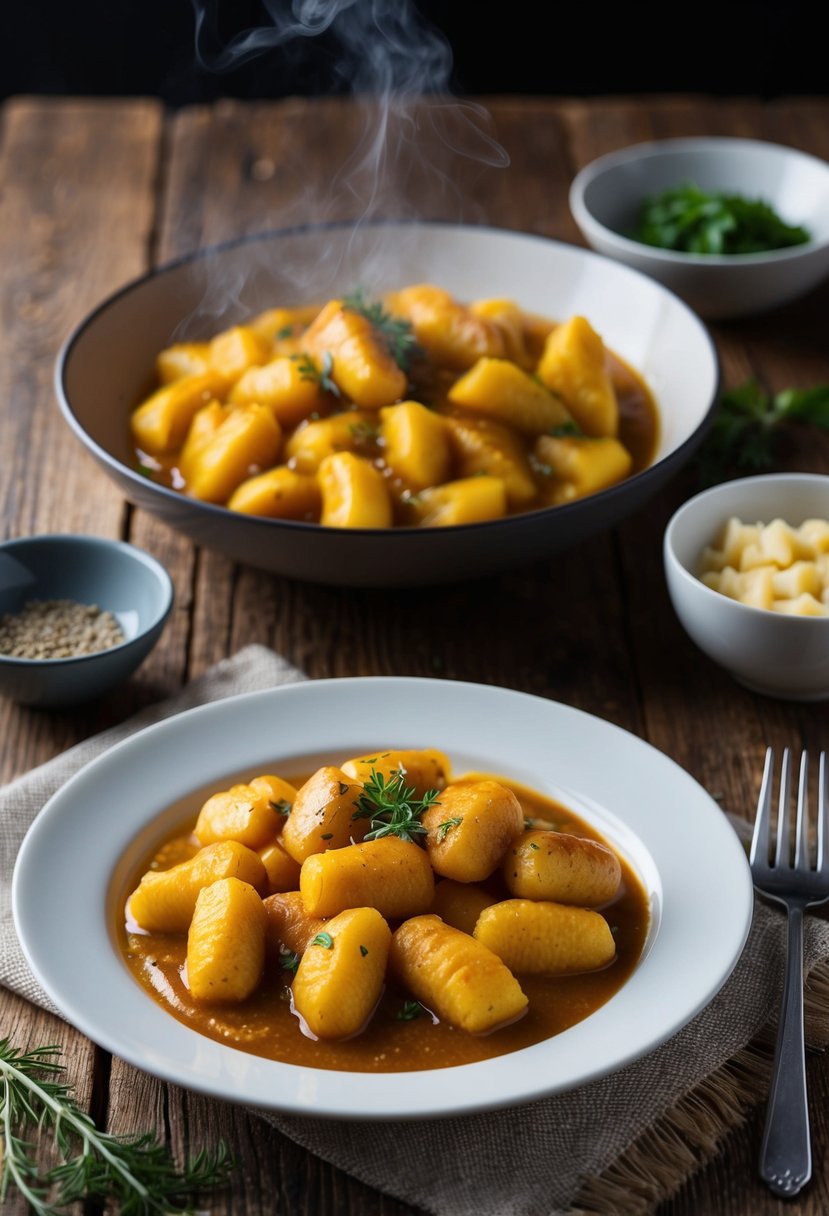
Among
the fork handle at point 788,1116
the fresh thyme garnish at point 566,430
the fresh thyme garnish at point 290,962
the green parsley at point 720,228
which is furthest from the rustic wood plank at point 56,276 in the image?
the green parsley at point 720,228

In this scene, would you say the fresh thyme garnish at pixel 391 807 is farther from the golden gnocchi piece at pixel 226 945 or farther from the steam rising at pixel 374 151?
the steam rising at pixel 374 151

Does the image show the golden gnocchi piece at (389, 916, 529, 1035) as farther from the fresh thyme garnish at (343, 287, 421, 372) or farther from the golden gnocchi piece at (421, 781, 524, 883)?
the fresh thyme garnish at (343, 287, 421, 372)

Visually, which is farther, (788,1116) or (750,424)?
(750,424)

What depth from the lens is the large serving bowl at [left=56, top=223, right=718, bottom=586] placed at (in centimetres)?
217

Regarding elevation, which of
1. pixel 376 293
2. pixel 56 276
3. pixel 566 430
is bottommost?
pixel 56 276

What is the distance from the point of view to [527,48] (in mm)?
6250

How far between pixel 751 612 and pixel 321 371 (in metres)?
A: 0.88

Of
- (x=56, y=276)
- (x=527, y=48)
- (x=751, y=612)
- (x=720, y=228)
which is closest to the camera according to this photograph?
(x=751, y=612)

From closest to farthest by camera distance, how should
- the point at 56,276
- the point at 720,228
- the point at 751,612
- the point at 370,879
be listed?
the point at 370,879
the point at 751,612
the point at 720,228
the point at 56,276

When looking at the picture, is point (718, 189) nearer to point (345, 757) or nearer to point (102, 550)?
point (102, 550)

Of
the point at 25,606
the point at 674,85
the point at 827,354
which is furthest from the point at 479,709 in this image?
the point at 674,85

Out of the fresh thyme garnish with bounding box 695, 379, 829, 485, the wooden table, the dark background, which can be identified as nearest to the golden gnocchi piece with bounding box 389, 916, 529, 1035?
the wooden table

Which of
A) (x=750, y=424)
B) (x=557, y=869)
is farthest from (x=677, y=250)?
(x=557, y=869)

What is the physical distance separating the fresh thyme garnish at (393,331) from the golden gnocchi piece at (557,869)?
1112 mm
